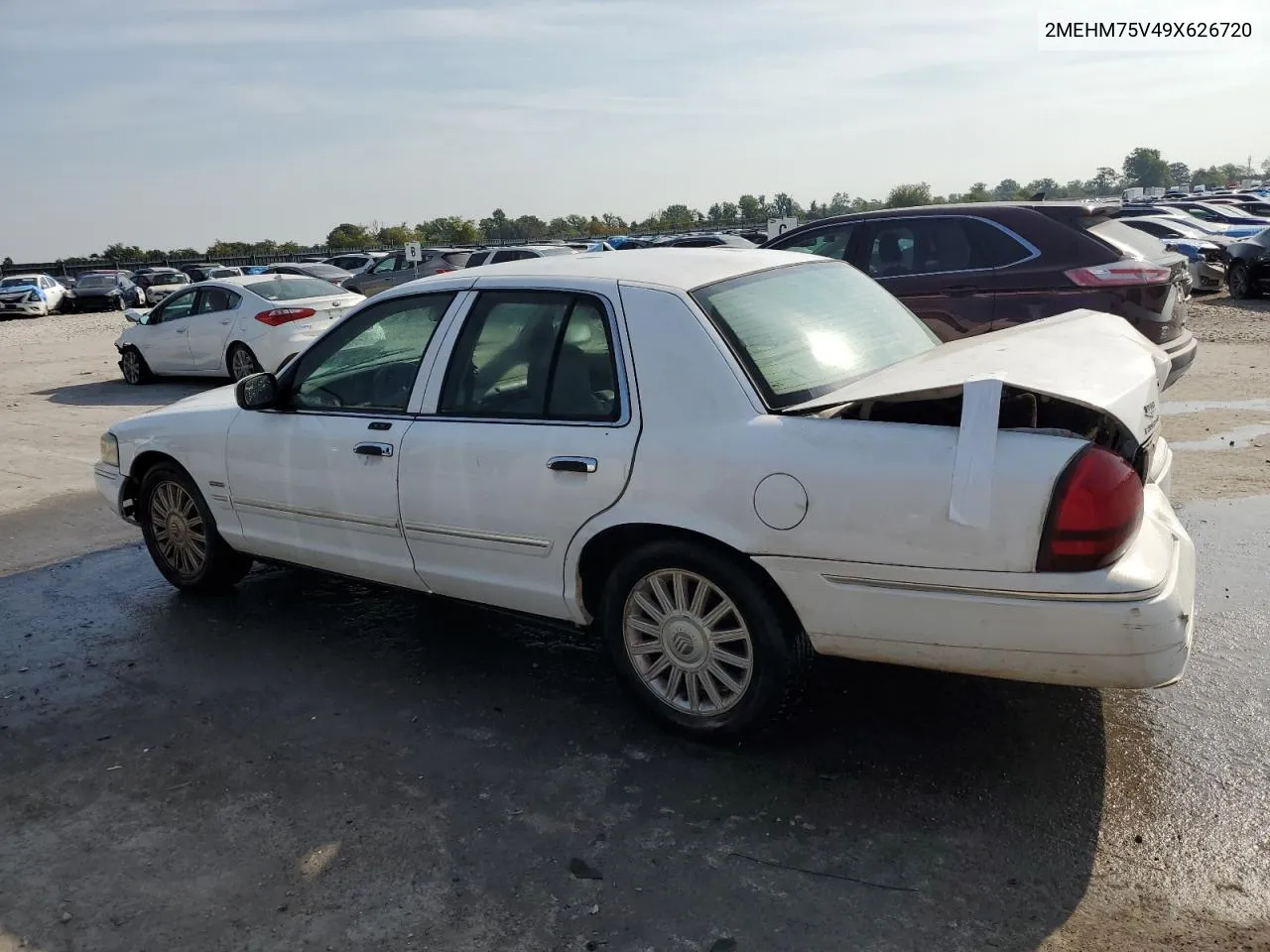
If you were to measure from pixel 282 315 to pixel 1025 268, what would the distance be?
9.76m

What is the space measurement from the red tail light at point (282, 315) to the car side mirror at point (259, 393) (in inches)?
394

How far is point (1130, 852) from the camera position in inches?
131

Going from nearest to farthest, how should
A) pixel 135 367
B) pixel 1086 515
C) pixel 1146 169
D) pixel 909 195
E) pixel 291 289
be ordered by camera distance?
pixel 1086 515, pixel 291 289, pixel 135 367, pixel 909 195, pixel 1146 169

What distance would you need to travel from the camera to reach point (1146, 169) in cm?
12319

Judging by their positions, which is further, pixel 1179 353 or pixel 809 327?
pixel 1179 353

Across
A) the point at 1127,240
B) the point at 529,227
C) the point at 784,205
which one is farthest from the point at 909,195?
the point at 1127,240

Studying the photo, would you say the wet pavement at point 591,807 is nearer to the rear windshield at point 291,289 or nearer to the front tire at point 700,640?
the front tire at point 700,640

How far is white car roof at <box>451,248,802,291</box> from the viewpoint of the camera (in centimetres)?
443

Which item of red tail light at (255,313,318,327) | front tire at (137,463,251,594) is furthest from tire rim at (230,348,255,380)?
front tire at (137,463,251,594)

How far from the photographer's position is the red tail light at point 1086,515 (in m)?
3.29

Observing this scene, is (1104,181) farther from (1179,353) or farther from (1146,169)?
(1179,353)

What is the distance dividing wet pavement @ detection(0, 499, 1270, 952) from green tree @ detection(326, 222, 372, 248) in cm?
7496

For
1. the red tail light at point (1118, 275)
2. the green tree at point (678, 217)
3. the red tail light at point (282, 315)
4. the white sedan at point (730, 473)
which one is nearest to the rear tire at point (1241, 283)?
the red tail light at point (1118, 275)

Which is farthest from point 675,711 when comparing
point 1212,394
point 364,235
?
point 364,235
